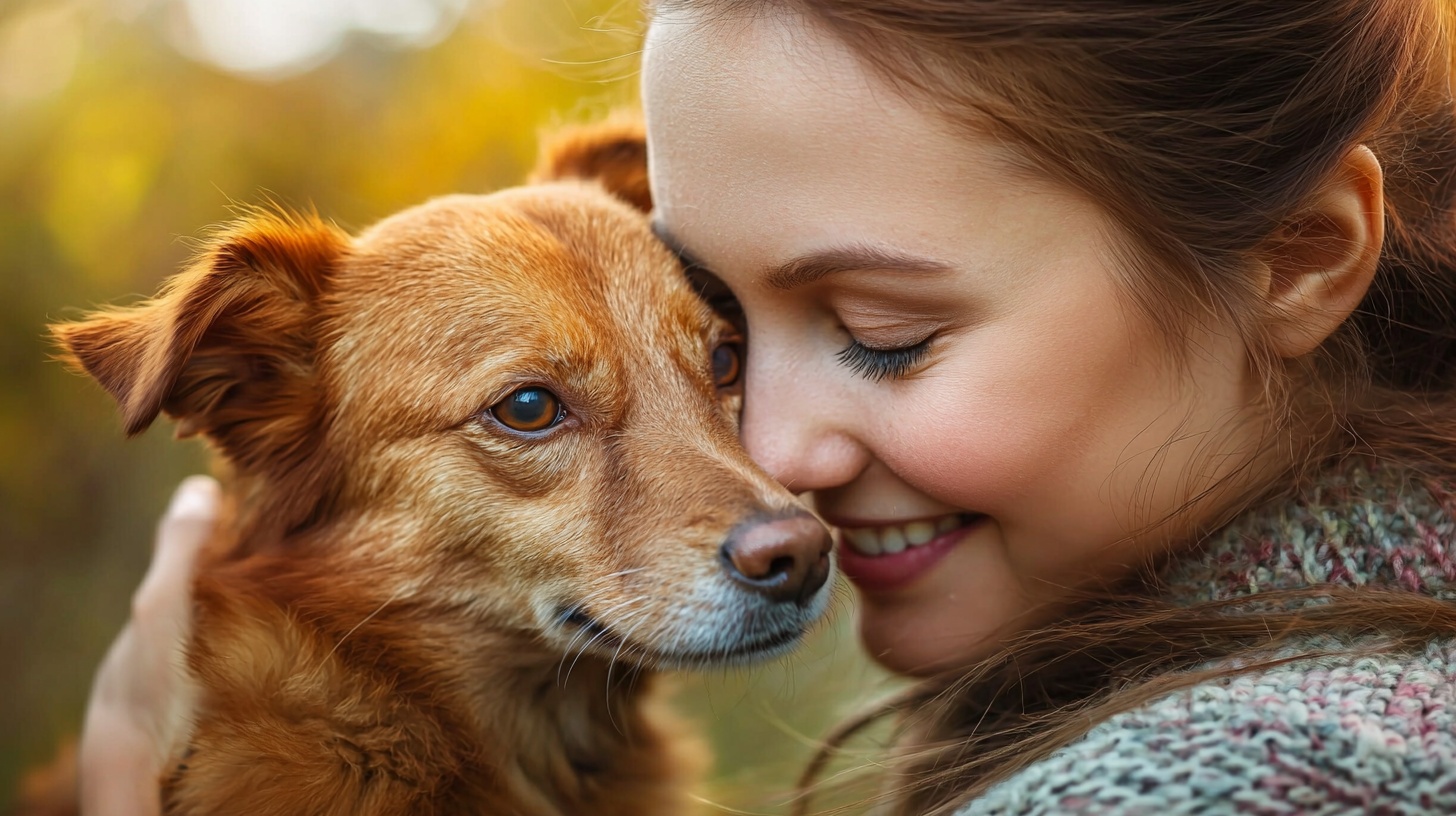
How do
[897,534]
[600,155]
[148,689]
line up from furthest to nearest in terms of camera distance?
[600,155], [148,689], [897,534]

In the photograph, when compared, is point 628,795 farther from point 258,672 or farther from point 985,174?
point 985,174

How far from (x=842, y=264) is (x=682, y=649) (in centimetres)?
83

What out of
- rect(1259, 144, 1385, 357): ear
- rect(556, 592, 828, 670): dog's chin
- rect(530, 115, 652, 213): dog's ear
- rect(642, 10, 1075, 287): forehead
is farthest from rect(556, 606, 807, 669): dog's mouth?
rect(530, 115, 652, 213): dog's ear

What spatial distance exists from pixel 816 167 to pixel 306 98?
2.77 meters

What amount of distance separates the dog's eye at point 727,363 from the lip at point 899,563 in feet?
1.63

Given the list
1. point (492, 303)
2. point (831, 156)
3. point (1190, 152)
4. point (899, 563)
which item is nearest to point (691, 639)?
point (899, 563)

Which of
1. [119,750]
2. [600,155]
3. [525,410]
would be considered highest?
[600,155]

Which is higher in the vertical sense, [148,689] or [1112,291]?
[1112,291]

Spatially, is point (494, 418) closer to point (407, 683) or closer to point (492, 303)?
point (492, 303)

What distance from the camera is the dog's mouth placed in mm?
2090

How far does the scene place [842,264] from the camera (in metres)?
1.84

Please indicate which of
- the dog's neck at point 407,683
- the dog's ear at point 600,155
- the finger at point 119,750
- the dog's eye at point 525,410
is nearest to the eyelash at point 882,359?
the dog's eye at point 525,410

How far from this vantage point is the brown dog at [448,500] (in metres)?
2.05

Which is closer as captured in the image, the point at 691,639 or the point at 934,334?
the point at 934,334
